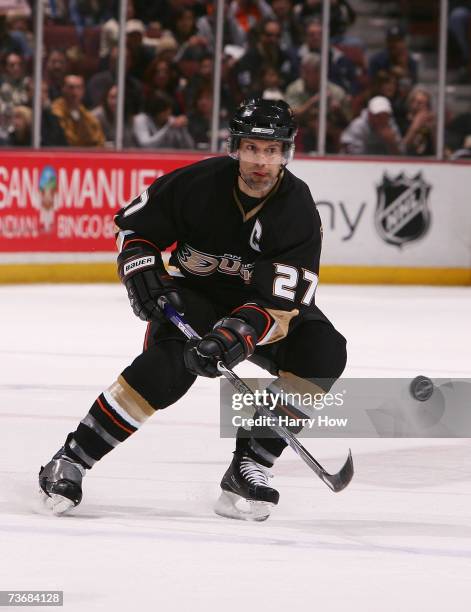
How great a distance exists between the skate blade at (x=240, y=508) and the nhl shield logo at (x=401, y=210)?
6.58 m

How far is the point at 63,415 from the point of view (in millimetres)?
4863

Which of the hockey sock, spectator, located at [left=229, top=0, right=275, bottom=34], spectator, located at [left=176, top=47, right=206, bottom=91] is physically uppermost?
spectator, located at [left=229, top=0, right=275, bottom=34]

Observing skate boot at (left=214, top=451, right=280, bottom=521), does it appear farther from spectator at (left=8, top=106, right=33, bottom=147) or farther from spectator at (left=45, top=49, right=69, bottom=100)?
spectator at (left=45, top=49, right=69, bottom=100)

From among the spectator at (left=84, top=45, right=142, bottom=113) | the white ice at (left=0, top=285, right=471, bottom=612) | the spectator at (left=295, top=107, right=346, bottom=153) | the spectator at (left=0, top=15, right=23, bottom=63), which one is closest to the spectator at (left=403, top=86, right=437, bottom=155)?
the spectator at (left=295, top=107, right=346, bottom=153)

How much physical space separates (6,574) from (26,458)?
1310 mm

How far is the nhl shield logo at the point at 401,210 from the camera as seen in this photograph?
10.1 meters

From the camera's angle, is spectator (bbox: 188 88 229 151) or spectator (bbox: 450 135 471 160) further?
spectator (bbox: 450 135 471 160)

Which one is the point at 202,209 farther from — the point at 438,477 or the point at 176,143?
the point at 176,143

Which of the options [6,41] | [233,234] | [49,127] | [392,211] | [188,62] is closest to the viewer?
[233,234]

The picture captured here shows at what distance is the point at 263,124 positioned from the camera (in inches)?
140

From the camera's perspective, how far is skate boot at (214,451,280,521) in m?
3.54

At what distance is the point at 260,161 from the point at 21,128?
5796mm

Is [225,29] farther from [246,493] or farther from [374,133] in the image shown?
[246,493]

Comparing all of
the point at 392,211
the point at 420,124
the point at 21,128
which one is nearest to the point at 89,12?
the point at 21,128
